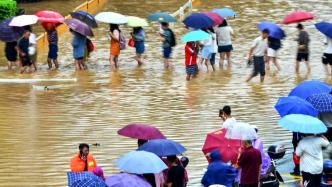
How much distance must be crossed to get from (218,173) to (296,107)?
88.8 inches

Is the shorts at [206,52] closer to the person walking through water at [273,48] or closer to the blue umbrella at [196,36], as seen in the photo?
the blue umbrella at [196,36]

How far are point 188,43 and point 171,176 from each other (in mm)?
10253

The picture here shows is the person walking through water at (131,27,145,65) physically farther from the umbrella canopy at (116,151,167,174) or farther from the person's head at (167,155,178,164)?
the umbrella canopy at (116,151,167,174)

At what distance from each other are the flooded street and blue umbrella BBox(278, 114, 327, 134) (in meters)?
1.62

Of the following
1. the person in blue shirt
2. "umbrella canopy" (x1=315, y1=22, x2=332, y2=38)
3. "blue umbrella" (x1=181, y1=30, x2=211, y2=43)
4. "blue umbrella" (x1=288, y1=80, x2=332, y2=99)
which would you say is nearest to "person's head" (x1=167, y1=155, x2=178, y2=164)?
the person in blue shirt

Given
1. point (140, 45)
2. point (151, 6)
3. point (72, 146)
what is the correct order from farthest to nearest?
1. point (151, 6)
2. point (140, 45)
3. point (72, 146)

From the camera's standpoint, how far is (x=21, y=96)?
61.9 feet

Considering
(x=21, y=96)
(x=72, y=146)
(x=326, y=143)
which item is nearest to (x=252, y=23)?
(x=21, y=96)

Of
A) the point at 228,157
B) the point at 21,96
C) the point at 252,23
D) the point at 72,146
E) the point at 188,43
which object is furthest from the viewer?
the point at 252,23

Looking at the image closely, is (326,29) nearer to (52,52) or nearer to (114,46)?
(114,46)

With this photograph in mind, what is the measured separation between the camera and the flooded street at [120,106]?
14055 millimetres

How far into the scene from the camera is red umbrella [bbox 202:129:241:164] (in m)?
11.8

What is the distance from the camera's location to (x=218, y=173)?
1092 cm

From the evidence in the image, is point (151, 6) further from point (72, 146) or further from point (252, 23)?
point (72, 146)
